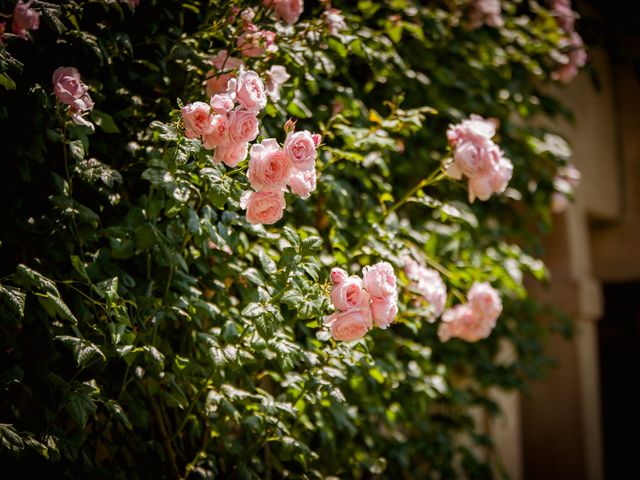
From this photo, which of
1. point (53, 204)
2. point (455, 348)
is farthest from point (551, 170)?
point (53, 204)

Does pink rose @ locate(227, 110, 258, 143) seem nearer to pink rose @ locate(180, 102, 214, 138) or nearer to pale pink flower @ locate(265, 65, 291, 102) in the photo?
pink rose @ locate(180, 102, 214, 138)

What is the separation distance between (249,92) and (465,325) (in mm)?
1079

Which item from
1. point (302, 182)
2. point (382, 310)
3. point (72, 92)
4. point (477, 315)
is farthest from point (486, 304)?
point (72, 92)

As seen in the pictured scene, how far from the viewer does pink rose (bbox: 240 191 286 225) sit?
4.52 ft

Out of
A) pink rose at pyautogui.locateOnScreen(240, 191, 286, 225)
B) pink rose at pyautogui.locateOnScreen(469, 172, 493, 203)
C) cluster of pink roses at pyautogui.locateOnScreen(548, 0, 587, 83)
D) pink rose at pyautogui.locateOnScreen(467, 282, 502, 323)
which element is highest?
pink rose at pyautogui.locateOnScreen(240, 191, 286, 225)

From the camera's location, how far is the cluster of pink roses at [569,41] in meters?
2.71

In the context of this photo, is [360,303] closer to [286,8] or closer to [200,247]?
[200,247]

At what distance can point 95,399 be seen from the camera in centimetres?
145

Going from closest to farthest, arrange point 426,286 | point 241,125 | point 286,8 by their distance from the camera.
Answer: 1. point 241,125
2. point 286,8
3. point 426,286

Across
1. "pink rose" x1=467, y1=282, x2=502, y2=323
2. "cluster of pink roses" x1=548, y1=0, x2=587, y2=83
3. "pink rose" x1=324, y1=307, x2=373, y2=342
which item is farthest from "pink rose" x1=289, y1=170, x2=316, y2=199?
"cluster of pink roses" x1=548, y1=0, x2=587, y2=83

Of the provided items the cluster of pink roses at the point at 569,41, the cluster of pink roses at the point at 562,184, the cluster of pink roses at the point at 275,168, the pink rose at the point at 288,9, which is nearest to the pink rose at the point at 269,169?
the cluster of pink roses at the point at 275,168

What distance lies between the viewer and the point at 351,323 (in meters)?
1.38

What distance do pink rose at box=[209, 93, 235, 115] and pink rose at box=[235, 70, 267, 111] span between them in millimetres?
19

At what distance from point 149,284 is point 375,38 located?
1.11 m
